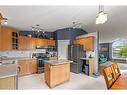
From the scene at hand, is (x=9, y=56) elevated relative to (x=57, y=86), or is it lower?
elevated

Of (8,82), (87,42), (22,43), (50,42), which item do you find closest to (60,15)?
(87,42)

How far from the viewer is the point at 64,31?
6.55 meters

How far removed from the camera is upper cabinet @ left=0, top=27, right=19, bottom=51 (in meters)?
4.59

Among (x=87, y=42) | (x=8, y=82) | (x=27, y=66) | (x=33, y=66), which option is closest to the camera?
(x=8, y=82)

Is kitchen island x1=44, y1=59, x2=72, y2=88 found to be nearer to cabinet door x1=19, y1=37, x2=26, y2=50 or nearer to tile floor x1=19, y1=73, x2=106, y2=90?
tile floor x1=19, y1=73, x2=106, y2=90

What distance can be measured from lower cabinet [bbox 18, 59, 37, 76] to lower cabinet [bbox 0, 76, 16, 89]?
9.74ft

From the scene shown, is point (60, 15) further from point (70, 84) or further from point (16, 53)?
point (16, 53)


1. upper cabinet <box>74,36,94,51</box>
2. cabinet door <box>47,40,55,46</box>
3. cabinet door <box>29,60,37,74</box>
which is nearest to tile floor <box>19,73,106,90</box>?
cabinet door <box>29,60,37,74</box>

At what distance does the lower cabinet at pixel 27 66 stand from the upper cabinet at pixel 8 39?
2.41ft

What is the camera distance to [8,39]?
4.80 meters

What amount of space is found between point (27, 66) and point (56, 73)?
2.02 m
